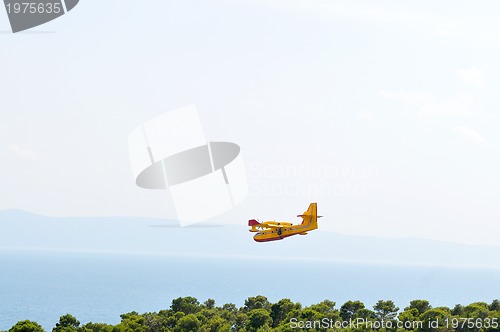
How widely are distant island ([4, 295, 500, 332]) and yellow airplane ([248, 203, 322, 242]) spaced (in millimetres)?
13046

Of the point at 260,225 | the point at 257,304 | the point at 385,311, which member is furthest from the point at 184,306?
the point at 260,225

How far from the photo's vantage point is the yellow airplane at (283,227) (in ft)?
152

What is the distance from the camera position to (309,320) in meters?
59.5

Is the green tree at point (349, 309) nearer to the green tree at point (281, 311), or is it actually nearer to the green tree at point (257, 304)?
the green tree at point (281, 311)

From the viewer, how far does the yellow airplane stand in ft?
152

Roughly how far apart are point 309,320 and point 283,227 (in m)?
15.4

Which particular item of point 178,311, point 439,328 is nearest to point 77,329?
point 178,311

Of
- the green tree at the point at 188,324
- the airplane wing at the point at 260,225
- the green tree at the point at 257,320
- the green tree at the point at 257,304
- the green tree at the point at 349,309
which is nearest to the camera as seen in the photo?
the airplane wing at the point at 260,225

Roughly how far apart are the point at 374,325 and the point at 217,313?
16.7 m

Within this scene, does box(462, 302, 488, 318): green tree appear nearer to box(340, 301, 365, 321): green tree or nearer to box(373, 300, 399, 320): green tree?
box(373, 300, 399, 320): green tree

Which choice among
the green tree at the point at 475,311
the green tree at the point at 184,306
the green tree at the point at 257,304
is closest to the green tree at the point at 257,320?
the green tree at the point at 257,304

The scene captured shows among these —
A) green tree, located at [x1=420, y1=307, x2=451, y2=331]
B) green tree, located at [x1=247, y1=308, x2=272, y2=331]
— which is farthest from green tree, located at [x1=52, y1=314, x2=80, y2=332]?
green tree, located at [x1=420, y1=307, x2=451, y2=331]

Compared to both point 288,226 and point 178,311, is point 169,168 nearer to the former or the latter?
point 288,226

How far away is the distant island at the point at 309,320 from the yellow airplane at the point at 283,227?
13.0 meters
